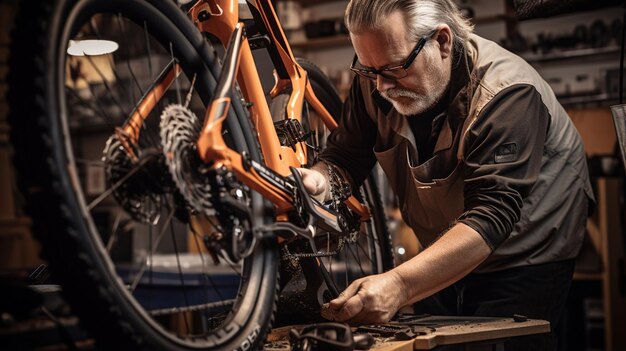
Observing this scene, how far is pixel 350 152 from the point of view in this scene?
1853 mm

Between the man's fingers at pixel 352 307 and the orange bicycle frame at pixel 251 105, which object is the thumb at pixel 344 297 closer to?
the man's fingers at pixel 352 307

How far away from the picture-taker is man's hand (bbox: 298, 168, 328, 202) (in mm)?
1477

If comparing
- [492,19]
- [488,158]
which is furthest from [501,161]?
[492,19]

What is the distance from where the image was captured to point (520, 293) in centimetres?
178

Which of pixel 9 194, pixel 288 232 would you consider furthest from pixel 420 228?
pixel 9 194

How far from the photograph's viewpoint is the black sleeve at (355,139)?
6.07 feet

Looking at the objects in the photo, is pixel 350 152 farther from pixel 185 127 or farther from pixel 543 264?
pixel 185 127

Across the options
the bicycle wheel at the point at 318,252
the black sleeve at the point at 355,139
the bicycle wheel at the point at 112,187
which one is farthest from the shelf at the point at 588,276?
the bicycle wheel at the point at 112,187

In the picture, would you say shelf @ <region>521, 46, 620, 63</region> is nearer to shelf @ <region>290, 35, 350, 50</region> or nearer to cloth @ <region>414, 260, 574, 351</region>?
shelf @ <region>290, 35, 350, 50</region>

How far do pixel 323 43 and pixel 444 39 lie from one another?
4.36 meters

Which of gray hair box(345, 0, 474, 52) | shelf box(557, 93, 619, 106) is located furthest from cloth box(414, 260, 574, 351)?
shelf box(557, 93, 619, 106)

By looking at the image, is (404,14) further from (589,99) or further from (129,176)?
(589,99)

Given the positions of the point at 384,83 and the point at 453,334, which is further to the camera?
the point at 384,83

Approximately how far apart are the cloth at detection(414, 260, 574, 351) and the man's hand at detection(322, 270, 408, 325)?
0.52m
